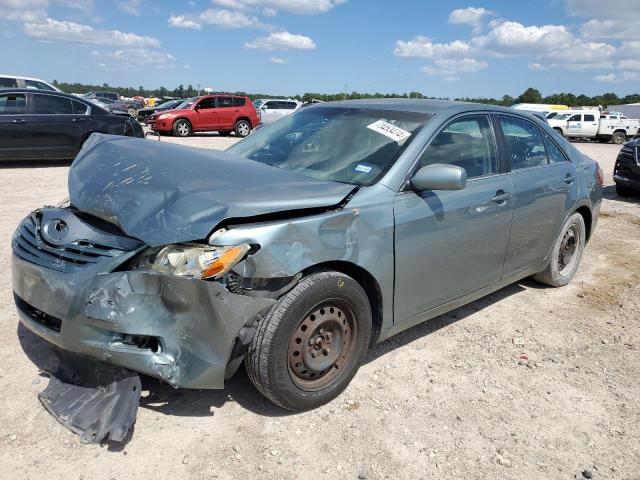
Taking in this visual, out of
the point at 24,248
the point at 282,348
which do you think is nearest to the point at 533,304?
the point at 282,348

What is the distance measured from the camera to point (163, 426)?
2.72 meters

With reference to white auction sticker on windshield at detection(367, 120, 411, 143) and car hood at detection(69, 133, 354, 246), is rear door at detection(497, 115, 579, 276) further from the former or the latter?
car hood at detection(69, 133, 354, 246)

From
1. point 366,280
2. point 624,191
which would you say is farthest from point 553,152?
point 624,191

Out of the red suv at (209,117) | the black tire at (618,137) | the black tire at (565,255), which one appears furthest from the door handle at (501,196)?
the black tire at (618,137)

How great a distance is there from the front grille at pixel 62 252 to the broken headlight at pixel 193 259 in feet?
0.52

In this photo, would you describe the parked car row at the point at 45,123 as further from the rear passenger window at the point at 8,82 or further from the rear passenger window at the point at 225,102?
the rear passenger window at the point at 225,102

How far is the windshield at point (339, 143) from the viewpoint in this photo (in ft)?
10.8

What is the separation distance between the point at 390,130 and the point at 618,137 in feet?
104

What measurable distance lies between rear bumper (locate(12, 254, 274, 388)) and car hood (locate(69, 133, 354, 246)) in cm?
25

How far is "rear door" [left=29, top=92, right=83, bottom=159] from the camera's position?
35.6 feet

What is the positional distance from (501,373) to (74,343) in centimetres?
257

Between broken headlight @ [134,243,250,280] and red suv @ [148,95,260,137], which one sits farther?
red suv @ [148,95,260,137]

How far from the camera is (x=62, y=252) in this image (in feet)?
8.63

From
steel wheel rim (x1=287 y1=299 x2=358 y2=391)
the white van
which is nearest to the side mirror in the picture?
steel wheel rim (x1=287 y1=299 x2=358 y2=391)
